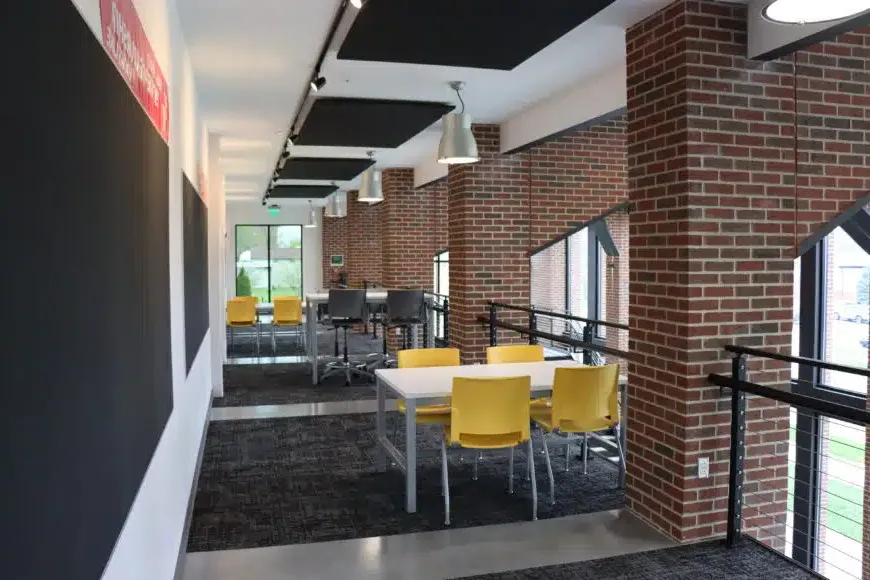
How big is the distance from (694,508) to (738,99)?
2217mm

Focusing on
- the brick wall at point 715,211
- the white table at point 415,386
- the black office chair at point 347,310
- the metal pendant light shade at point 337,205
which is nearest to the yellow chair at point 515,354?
the white table at point 415,386

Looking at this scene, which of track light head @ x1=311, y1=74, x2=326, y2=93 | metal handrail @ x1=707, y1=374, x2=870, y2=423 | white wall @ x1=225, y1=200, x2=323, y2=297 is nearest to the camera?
metal handrail @ x1=707, y1=374, x2=870, y2=423

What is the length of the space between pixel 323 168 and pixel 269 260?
9.83 metres

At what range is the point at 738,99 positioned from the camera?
12.9ft

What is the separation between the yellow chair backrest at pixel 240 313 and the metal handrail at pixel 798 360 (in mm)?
8336

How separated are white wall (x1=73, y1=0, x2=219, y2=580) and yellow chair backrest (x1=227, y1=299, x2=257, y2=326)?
5.90 metres

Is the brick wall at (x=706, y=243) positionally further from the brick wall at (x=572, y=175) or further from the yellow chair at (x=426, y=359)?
the brick wall at (x=572, y=175)

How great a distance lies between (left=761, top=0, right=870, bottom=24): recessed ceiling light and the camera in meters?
2.29

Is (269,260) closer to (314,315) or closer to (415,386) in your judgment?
(314,315)

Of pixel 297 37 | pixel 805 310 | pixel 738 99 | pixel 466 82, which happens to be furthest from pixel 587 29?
pixel 805 310

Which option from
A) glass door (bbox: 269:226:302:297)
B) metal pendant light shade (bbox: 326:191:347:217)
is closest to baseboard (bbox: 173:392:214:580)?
metal pendant light shade (bbox: 326:191:347:217)

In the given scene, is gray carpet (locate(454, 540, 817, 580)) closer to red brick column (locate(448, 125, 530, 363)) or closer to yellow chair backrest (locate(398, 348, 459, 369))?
yellow chair backrest (locate(398, 348, 459, 369))

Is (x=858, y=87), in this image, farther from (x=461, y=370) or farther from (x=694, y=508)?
(x=461, y=370)

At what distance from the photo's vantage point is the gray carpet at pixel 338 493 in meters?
4.09
